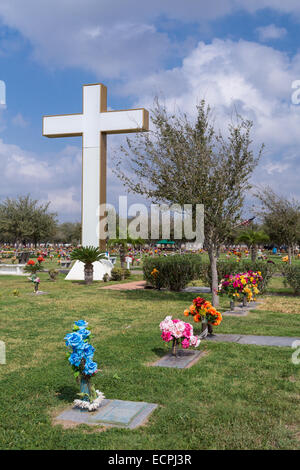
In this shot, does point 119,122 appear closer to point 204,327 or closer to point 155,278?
point 155,278

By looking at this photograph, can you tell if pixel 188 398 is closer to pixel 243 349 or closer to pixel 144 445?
pixel 144 445

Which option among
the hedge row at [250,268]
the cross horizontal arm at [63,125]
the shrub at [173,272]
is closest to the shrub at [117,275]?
the shrub at [173,272]

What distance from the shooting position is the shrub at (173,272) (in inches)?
648

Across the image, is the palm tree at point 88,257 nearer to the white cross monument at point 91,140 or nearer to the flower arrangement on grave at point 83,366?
the white cross monument at point 91,140

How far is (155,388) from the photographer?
16.8ft

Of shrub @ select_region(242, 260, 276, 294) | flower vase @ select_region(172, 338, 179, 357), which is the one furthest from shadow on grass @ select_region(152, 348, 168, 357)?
shrub @ select_region(242, 260, 276, 294)

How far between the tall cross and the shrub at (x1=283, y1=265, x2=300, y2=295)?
811cm

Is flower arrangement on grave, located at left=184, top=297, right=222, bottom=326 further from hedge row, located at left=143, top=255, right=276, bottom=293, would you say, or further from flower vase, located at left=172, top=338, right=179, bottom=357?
hedge row, located at left=143, top=255, right=276, bottom=293

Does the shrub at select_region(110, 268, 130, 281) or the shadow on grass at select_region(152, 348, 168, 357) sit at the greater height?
the shrub at select_region(110, 268, 130, 281)

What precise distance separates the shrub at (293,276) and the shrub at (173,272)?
→ 3256 mm

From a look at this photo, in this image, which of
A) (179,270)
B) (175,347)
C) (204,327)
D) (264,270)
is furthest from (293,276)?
(175,347)

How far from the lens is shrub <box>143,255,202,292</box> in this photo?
1647 cm

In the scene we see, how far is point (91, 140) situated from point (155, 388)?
15401 millimetres
